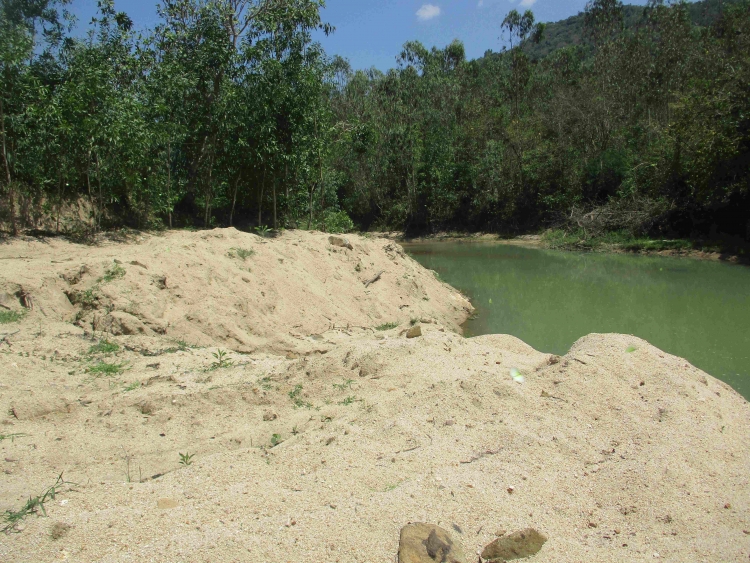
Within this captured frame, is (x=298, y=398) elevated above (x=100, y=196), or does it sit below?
below

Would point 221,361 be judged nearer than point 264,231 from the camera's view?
Yes

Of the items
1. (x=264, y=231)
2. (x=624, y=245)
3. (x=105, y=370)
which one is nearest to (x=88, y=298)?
(x=105, y=370)

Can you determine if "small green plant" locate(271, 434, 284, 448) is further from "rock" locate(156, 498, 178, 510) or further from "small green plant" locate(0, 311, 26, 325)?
"small green plant" locate(0, 311, 26, 325)

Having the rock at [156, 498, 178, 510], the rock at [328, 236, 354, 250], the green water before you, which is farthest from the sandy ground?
the rock at [328, 236, 354, 250]

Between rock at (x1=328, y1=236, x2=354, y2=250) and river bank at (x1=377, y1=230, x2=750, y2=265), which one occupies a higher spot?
rock at (x1=328, y1=236, x2=354, y2=250)

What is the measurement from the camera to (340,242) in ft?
36.3

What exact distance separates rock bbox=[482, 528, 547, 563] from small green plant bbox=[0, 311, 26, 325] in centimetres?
523

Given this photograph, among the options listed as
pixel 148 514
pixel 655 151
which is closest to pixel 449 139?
pixel 655 151

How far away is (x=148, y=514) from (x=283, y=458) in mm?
883

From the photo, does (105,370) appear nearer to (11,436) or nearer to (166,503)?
(11,436)

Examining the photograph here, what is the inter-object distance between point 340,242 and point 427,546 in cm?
871

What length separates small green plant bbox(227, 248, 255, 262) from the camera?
28.3ft

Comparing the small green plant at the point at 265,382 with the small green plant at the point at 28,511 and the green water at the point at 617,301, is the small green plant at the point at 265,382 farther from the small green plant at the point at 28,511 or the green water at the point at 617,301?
the green water at the point at 617,301

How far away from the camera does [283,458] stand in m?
3.50
